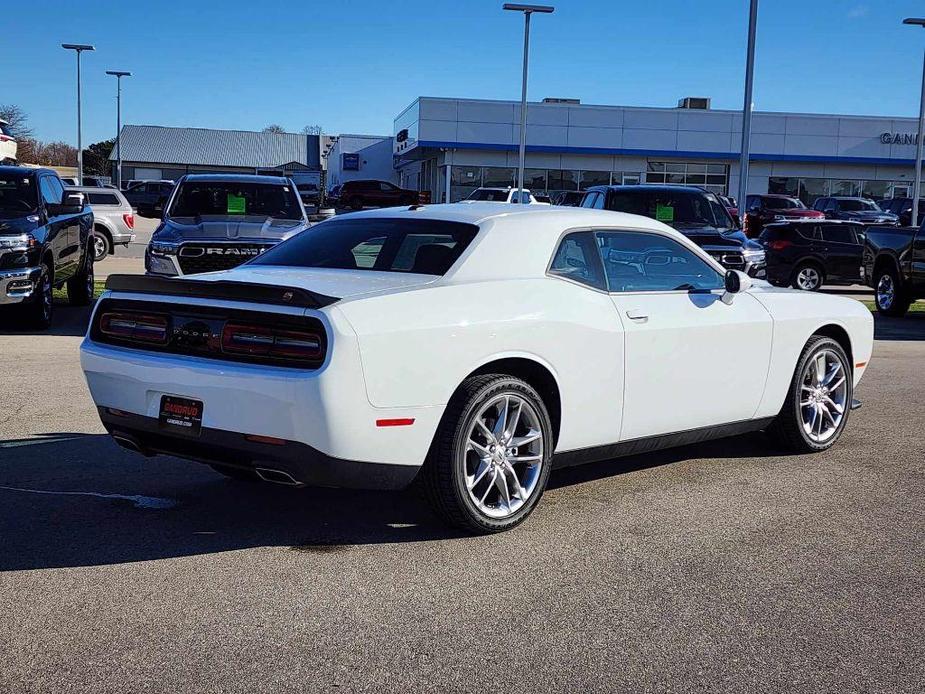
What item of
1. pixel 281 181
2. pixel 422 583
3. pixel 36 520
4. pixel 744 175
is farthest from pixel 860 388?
pixel 744 175

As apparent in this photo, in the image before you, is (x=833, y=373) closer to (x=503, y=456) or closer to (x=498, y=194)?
(x=503, y=456)

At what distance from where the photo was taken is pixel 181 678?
3572mm

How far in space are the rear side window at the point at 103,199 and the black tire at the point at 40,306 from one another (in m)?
13.8

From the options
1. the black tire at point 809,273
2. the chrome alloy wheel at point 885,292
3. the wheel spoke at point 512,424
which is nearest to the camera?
the wheel spoke at point 512,424

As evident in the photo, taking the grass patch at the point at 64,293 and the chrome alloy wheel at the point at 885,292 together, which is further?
the chrome alloy wheel at the point at 885,292

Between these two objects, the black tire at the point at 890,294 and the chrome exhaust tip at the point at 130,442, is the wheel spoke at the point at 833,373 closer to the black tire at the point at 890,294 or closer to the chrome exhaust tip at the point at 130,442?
the chrome exhaust tip at the point at 130,442

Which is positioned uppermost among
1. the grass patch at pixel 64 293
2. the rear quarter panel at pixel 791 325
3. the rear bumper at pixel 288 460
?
the rear quarter panel at pixel 791 325

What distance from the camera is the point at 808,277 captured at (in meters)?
22.8

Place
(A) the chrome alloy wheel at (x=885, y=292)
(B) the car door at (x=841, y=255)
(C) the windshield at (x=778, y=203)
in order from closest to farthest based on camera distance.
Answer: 1. (A) the chrome alloy wheel at (x=885, y=292)
2. (B) the car door at (x=841, y=255)
3. (C) the windshield at (x=778, y=203)

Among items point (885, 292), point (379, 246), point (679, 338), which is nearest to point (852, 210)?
point (885, 292)

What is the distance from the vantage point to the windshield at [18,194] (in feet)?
43.3

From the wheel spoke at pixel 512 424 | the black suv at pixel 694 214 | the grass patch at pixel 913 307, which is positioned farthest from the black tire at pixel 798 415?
the grass patch at pixel 913 307

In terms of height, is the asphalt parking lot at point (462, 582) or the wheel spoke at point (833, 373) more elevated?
the wheel spoke at point (833, 373)

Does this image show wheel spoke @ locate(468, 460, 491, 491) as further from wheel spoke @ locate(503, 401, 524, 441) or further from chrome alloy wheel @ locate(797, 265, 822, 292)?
chrome alloy wheel @ locate(797, 265, 822, 292)
